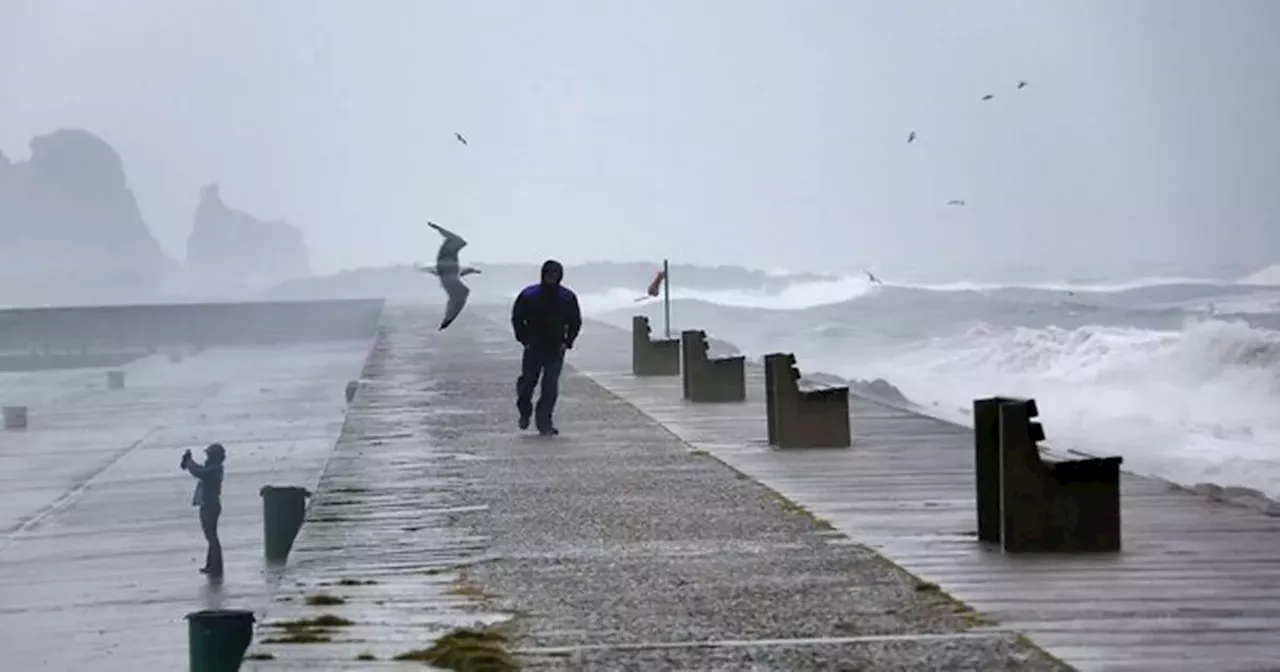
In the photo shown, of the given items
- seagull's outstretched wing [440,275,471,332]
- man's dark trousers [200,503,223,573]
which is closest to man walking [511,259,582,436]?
man's dark trousers [200,503,223,573]

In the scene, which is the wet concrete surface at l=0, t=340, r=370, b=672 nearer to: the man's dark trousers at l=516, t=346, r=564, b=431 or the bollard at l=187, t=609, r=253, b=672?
the man's dark trousers at l=516, t=346, r=564, b=431

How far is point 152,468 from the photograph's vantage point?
2947 cm

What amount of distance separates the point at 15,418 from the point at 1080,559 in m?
33.6

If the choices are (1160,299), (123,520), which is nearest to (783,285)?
(1160,299)

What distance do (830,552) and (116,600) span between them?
9.34 m

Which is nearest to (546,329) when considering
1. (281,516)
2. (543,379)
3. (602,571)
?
(543,379)

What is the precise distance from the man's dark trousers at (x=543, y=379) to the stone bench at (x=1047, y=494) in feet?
23.3

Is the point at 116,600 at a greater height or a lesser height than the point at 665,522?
lesser

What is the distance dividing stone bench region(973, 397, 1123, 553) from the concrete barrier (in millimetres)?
10391

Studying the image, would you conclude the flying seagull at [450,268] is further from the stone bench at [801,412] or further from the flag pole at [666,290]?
the stone bench at [801,412]

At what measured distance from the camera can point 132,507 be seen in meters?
24.1

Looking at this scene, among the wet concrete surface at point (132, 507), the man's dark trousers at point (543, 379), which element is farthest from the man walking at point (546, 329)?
the wet concrete surface at point (132, 507)

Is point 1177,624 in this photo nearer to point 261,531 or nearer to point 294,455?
point 261,531

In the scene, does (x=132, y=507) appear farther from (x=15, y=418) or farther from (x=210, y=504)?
(x=15, y=418)
